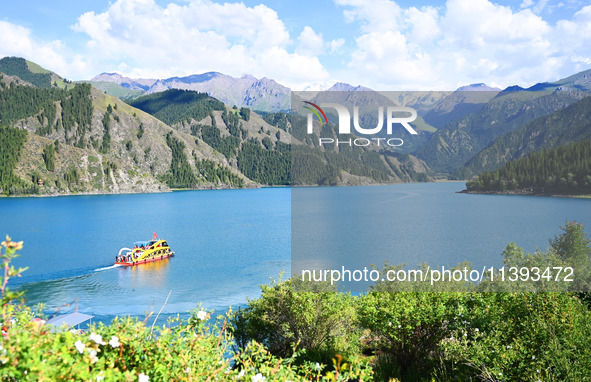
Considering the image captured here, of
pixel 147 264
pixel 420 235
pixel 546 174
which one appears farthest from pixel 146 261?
pixel 546 174

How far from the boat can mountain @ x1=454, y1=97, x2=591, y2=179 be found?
52111 millimetres

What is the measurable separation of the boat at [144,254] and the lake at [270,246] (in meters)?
1.55

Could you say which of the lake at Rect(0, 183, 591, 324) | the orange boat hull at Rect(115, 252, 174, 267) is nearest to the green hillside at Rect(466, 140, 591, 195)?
the lake at Rect(0, 183, 591, 324)

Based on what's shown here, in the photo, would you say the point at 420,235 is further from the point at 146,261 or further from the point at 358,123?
the point at 146,261

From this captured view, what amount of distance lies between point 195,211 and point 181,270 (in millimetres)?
72590

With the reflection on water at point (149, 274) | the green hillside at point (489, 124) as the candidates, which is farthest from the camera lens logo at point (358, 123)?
the reflection on water at point (149, 274)

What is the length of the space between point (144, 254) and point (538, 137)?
55230mm

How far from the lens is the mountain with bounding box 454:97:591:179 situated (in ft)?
55.8

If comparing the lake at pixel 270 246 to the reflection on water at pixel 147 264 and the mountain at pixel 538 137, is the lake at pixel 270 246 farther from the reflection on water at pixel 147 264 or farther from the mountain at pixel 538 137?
the mountain at pixel 538 137

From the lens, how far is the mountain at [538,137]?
17.0 m

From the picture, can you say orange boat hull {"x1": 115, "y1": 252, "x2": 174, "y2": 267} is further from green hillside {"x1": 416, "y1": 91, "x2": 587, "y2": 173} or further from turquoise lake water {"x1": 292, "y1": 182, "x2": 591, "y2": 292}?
green hillside {"x1": 416, "y1": 91, "x2": 587, "y2": 173}

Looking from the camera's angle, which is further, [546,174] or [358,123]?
[546,174]

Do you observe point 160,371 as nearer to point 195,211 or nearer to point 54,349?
point 54,349

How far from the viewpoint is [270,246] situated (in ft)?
225
